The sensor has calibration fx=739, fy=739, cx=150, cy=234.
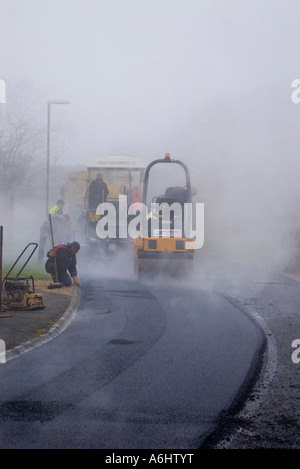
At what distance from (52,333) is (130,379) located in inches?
124

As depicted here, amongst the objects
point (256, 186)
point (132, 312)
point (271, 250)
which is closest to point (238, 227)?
point (271, 250)

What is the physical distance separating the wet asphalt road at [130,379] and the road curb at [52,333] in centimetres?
12

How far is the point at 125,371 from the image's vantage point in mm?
8148

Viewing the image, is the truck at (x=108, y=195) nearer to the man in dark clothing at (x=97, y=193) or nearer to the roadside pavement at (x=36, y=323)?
the man in dark clothing at (x=97, y=193)

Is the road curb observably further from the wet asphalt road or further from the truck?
the truck

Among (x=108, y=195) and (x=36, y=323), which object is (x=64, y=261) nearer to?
(x=36, y=323)

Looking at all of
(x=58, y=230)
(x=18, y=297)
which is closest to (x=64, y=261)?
(x=18, y=297)

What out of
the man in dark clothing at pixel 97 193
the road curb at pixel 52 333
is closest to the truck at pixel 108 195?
the man in dark clothing at pixel 97 193

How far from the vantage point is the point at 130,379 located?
7754 mm

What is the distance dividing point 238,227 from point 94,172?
312 inches

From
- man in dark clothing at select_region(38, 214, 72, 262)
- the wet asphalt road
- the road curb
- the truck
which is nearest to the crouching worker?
the road curb

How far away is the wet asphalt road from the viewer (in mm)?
5812

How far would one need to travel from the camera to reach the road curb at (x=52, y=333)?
361 inches

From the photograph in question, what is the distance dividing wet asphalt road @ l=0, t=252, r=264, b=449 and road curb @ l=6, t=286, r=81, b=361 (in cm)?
12
